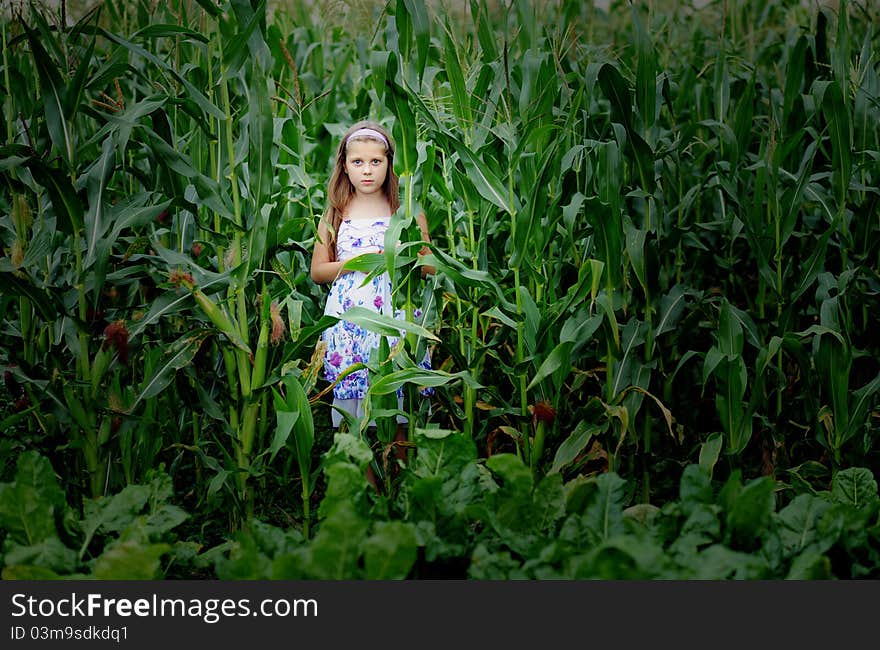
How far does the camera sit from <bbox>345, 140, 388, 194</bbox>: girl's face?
3.18 meters

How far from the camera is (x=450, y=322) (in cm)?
371

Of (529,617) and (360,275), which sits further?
(360,275)

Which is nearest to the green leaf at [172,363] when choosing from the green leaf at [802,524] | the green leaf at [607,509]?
the green leaf at [607,509]

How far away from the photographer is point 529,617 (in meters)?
1.70

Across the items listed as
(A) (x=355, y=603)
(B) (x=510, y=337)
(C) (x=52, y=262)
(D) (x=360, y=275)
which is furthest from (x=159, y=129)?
(A) (x=355, y=603)

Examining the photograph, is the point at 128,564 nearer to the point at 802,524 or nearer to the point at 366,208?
the point at 802,524

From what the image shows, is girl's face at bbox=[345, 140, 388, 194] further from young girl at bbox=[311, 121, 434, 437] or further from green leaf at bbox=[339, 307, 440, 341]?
green leaf at bbox=[339, 307, 440, 341]

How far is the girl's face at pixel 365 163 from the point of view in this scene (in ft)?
10.4

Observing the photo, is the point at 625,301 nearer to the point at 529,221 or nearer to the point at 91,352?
the point at 529,221

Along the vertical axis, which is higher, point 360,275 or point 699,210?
point 699,210

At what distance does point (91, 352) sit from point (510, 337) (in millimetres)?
1548

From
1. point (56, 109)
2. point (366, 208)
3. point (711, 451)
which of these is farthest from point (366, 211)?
point (711, 451)

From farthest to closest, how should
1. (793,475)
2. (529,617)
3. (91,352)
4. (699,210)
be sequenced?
(699,210) → (793,475) → (91,352) → (529,617)

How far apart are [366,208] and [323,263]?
281 mm
